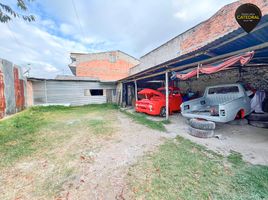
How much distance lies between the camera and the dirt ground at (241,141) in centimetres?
300

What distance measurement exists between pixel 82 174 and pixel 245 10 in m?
4.49

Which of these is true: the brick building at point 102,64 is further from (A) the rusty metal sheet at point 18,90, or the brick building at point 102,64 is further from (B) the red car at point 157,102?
(B) the red car at point 157,102

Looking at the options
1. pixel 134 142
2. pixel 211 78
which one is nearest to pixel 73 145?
pixel 134 142

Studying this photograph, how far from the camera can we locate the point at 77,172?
254 centimetres

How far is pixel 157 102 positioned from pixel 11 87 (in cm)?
825

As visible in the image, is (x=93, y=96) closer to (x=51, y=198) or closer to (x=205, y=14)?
(x=205, y=14)

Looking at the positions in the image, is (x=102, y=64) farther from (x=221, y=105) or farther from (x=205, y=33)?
(x=221, y=105)

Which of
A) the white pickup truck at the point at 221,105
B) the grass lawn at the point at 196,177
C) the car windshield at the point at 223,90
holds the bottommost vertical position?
the grass lawn at the point at 196,177

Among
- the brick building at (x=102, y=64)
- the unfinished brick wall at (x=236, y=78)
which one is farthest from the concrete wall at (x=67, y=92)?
the unfinished brick wall at (x=236, y=78)

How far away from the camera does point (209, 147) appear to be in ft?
11.4

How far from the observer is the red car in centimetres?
719

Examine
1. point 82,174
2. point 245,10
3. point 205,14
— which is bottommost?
point 82,174

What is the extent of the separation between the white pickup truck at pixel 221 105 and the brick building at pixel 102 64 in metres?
15.9

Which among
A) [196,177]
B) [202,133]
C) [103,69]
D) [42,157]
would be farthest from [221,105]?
[103,69]
